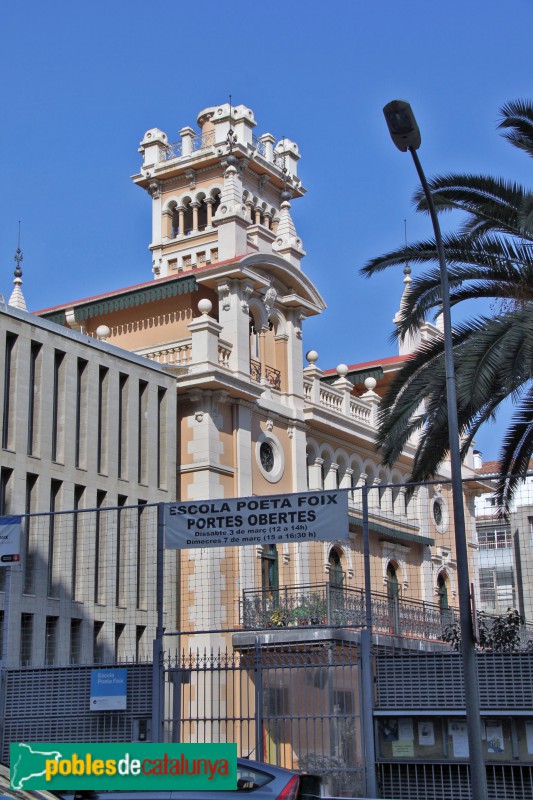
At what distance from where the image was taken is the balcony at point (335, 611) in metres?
22.1

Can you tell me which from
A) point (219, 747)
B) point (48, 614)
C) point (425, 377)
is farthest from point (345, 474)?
point (219, 747)

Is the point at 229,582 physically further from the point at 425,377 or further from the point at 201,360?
the point at 425,377

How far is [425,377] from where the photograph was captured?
1845cm

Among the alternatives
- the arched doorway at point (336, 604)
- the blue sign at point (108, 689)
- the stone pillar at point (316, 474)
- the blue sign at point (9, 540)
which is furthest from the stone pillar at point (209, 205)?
the blue sign at point (108, 689)

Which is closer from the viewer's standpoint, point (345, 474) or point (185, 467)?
point (185, 467)

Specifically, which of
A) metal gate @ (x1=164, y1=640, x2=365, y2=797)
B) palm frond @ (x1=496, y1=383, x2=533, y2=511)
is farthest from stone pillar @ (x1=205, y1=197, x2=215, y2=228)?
metal gate @ (x1=164, y1=640, x2=365, y2=797)

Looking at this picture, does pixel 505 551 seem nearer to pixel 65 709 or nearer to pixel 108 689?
pixel 108 689

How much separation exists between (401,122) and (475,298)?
656 cm

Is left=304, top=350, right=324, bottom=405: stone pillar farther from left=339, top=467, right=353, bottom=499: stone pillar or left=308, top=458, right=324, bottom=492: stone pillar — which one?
left=339, top=467, right=353, bottom=499: stone pillar

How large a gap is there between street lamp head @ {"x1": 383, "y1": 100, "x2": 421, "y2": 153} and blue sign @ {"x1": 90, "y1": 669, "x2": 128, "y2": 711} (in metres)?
7.52

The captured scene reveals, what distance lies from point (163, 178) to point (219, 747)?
4889 cm

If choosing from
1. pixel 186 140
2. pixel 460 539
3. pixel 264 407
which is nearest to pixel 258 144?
pixel 186 140

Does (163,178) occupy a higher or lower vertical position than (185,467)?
higher

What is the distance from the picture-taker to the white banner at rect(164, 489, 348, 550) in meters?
14.1
